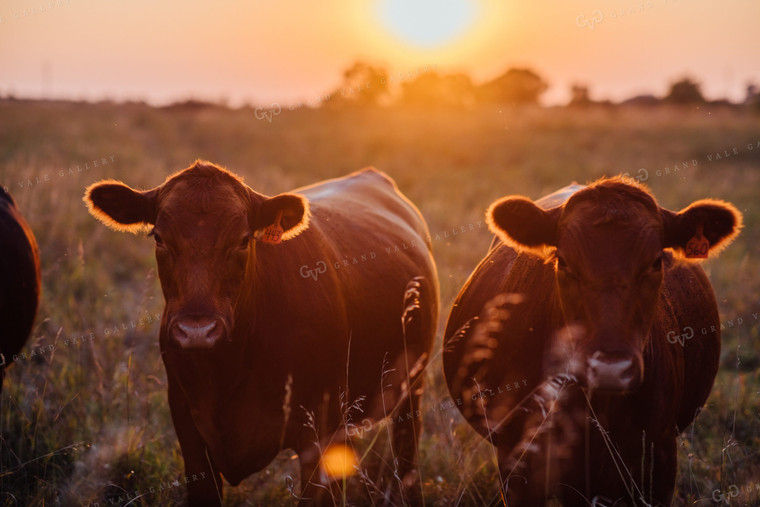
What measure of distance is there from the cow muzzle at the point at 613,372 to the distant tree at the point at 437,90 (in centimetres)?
2769

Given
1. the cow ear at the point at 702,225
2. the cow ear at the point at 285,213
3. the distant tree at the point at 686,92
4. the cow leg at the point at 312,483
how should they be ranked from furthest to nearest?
the distant tree at the point at 686,92, the cow leg at the point at 312,483, the cow ear at the point at 285,213, the cow ear at the point at 702,225

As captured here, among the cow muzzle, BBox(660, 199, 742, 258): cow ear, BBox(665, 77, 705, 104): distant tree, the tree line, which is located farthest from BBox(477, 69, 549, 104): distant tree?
the cow muzzle

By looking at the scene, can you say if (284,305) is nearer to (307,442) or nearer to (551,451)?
(307,442)

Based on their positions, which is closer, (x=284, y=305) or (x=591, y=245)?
(x=591, y=245)

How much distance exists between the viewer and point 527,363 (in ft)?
11.1

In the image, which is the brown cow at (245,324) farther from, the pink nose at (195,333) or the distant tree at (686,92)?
the distant tree at (686,92)

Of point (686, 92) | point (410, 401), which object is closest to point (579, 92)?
point (686, 92)

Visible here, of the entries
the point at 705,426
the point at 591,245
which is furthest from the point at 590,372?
the point at 705,426

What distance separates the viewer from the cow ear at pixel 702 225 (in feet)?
9.96

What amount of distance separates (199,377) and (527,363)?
5.35 ft

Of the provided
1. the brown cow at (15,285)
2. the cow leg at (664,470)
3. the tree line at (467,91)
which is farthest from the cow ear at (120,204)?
the tree line at (467,91)

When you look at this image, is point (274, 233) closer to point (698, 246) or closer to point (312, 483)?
point (312, 483)

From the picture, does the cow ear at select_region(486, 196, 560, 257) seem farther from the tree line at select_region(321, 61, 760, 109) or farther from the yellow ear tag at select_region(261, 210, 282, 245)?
the tree line at select_region(321, 61, 760, 109)

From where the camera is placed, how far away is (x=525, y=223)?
3.18 metres
